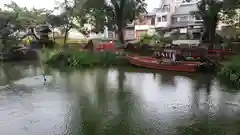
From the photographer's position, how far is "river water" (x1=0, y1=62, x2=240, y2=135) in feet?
25.6

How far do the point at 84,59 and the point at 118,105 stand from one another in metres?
10.1

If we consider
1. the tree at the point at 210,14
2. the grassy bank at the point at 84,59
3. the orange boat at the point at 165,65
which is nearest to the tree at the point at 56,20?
the grassy bank at the point at 84,59

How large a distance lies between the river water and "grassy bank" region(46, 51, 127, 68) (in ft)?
11.1

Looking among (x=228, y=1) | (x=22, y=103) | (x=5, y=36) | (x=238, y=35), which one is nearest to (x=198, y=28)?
(x=238, y=35)

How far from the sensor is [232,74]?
14.4m

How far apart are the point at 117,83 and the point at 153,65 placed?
4.88 m

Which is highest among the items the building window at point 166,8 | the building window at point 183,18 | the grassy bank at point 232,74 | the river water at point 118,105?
the building window at point 166,8

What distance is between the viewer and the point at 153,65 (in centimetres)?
1833

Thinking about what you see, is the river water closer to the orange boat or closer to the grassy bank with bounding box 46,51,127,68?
the orange boat

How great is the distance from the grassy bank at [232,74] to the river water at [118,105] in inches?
20.8

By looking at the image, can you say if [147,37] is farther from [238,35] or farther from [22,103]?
[22,103]

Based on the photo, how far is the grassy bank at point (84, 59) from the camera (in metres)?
19.7

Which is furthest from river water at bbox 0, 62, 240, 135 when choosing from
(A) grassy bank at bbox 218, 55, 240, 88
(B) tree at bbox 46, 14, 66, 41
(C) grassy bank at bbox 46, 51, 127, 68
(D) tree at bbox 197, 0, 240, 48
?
(B) tree at bbox 46, 14, 66, 41

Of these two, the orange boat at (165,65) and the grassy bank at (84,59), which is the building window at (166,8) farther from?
the orange boat at (165,65)
